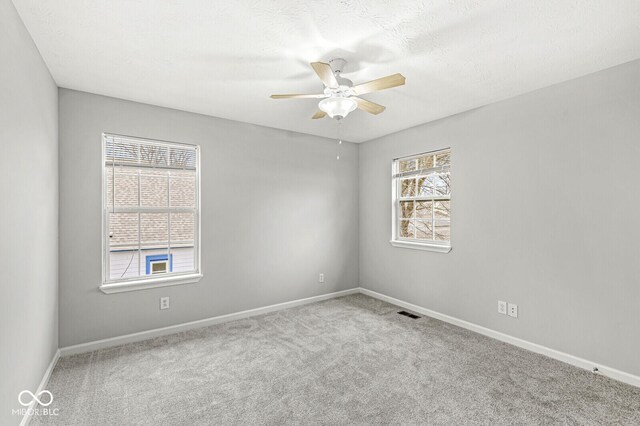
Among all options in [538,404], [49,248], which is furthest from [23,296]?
[538,404]

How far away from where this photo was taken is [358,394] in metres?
2.19

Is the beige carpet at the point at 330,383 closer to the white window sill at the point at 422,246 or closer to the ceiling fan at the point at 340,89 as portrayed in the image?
the white window sill at the point at 422,246

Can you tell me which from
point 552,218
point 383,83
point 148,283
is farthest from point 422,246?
point 148,283

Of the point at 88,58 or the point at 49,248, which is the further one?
the point at 49,248

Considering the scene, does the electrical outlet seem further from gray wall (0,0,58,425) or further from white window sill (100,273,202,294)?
gray wall (0,0,58,425)

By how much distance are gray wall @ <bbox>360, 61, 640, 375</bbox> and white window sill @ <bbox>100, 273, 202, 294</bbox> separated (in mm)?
2821

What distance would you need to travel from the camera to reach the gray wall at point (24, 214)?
159 centimetres

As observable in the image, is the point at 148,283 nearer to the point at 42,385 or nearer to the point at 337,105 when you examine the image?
the point at 42,385

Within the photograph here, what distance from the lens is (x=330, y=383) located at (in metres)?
2.32

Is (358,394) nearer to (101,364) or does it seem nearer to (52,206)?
(101,364)

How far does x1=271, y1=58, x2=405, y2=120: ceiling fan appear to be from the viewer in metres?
2.01

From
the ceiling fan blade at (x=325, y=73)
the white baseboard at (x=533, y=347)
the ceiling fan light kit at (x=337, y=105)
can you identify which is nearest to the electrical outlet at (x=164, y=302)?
the ceiling fan light kit at (x=337, y=105)

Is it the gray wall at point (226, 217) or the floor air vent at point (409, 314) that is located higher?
the gray wall at point (226, 217)

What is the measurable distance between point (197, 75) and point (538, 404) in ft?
11.6
